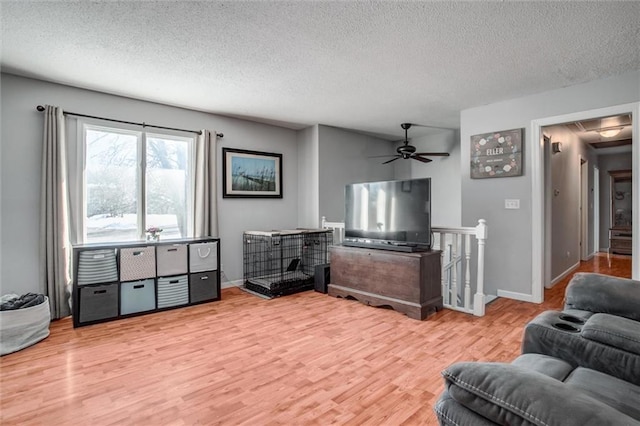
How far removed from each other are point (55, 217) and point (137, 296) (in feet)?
3.64

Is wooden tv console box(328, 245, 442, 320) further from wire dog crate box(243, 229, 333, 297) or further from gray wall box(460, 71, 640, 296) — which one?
gray wall box(460, 71, 640, 296)

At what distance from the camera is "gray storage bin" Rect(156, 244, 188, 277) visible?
3.54m

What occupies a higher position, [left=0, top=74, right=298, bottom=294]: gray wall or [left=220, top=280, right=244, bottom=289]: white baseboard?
[left=0, top=74, right=298, bottom=294]: gray wall

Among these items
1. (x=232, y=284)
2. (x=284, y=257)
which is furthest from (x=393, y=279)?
(x=232, y=284)

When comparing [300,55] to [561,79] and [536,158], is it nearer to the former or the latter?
[561,79]

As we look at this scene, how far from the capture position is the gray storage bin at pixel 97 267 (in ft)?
10.2

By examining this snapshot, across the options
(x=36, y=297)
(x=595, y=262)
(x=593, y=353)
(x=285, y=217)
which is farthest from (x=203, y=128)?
(x=595, y=262)

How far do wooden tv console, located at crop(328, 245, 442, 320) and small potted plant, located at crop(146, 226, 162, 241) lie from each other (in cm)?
213

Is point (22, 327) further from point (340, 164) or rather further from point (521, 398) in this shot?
point (340, 164)

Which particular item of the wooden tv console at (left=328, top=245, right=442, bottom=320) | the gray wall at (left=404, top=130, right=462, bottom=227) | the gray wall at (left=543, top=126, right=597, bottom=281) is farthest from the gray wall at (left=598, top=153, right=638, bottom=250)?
the wooden tv console at (left=328, top=245, right=442, bottom=320)

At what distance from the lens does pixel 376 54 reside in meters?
2.70

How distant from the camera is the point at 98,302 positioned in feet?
10.4

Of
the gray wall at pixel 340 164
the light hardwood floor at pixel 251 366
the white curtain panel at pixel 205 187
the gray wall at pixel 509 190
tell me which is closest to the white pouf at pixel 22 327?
the light hardwood floor at pixel 251 366

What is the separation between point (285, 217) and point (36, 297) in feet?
10.4
